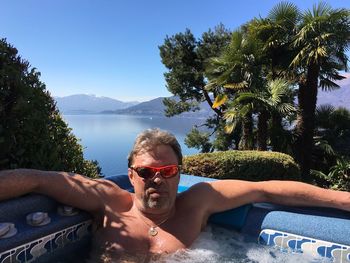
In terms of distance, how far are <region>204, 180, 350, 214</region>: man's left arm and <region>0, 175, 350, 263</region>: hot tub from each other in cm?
9

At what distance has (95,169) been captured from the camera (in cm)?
486

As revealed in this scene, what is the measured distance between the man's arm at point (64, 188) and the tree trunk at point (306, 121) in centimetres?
1022

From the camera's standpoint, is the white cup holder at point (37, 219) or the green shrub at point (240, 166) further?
the green shrub at point (240, 166)

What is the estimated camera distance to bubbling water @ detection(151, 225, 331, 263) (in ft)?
9.34

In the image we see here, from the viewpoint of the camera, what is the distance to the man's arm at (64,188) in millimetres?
2555

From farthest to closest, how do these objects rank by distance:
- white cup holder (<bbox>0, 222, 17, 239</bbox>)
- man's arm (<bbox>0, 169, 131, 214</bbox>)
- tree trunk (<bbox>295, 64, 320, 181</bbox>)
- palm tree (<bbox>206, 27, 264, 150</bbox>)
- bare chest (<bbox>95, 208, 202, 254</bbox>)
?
palm tree (<bbox>206, 27, 264, 150</bbox>) < tree trunk (<bbox>295, 64, 320, 181</bbox>) < bare chest (<bbox>95, 208, 202, 254</bbox>) < man's arm (<bbox>0, 169, 131, 214</bbox>) < white cup holder (<bbox>0, 222, 17, 239</bbox>)

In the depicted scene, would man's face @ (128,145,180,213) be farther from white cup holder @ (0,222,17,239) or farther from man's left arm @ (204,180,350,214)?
white cup holder @ (0,222,17,239)

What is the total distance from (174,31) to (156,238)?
21198mm

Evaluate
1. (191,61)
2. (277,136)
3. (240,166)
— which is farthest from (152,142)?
(191,61)

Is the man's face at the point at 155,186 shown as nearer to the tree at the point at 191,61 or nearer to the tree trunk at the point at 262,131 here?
the tree trunk at the point at 262,131

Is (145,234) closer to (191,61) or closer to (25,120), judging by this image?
(25,120)

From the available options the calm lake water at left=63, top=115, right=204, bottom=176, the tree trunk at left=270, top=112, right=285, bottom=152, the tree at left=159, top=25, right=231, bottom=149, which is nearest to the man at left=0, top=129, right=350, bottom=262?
the calm lake water at left=63, top=115, right=204, bottom=176

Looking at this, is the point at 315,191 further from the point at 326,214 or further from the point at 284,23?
the point at 284,23

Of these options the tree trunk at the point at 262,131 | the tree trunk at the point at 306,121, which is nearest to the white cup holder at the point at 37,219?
the tree trunk at the point at 262,131
